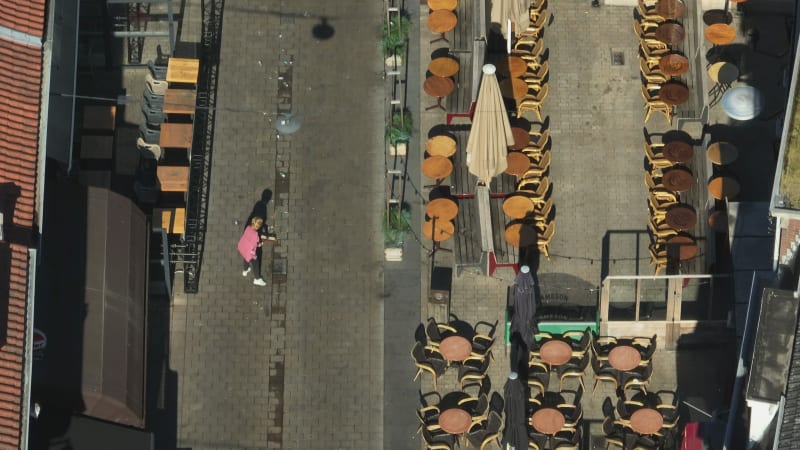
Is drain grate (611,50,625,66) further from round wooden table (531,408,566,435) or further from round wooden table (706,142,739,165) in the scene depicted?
round wooden table (531,408,566,435)


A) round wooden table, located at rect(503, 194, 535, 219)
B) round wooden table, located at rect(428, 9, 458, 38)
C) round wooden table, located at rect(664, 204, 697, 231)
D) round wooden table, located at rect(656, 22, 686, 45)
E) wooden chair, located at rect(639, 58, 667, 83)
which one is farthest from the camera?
round wooden table, located at rect(656, 22, 686, 45)

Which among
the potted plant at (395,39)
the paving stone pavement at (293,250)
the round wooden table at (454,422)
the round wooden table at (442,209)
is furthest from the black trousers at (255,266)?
the potted plant at (395,39)

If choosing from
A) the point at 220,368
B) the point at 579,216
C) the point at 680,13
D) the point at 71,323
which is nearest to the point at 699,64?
the point at 680,13

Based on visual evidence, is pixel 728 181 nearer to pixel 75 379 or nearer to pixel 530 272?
pixel 530 272

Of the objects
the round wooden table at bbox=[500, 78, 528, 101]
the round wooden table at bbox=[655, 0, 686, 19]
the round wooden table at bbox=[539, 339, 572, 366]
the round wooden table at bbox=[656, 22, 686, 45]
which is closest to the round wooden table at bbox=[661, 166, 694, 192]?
the round wooden table at bbox=[656, 22, 686, 45]

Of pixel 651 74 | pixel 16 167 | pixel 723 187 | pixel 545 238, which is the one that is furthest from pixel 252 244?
pixel 723 187
